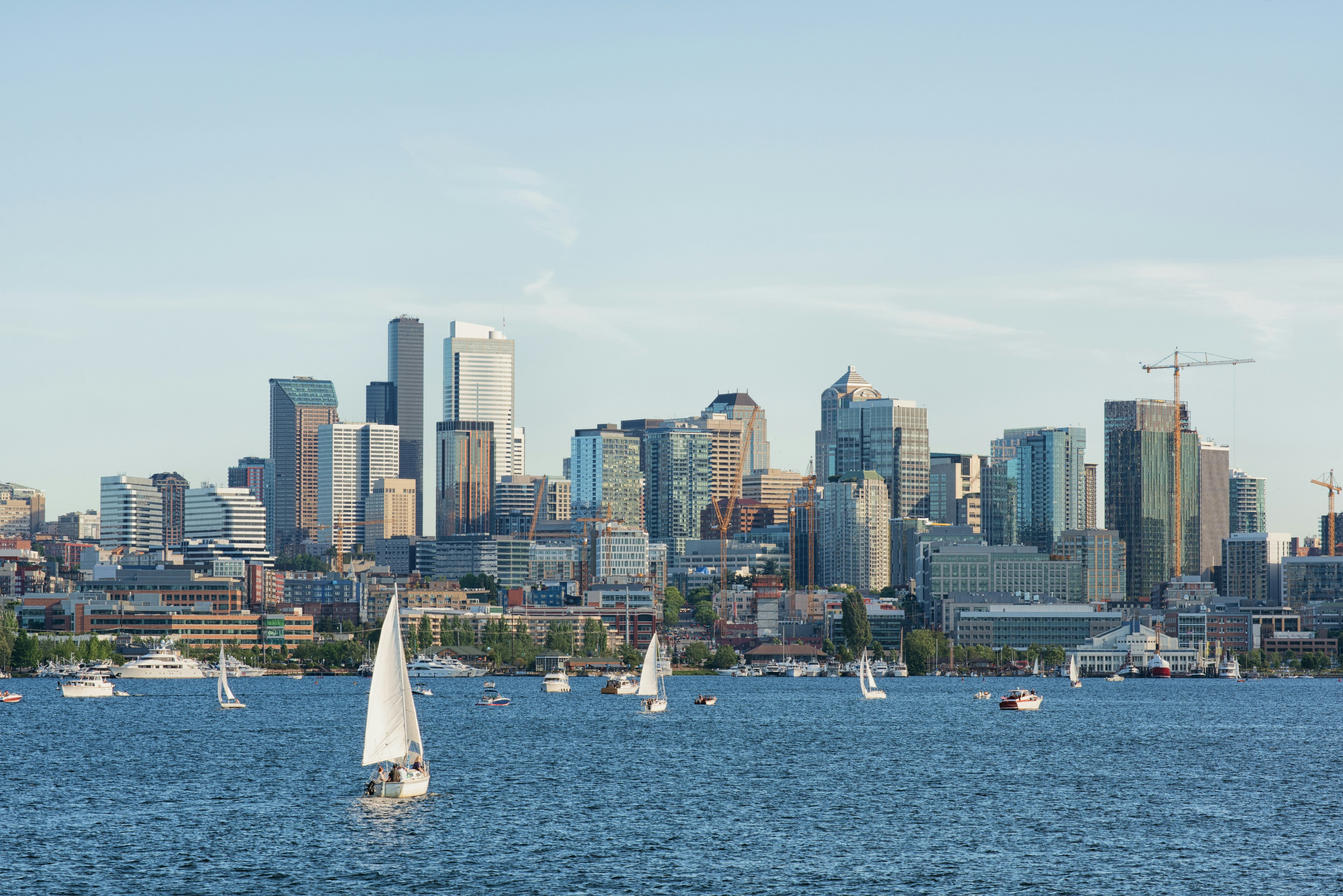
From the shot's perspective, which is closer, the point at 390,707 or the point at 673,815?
the point at 390,707

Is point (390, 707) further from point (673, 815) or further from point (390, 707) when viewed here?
point (673, 815)

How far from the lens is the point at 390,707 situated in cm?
9569

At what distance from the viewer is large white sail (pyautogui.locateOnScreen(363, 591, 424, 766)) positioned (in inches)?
3770

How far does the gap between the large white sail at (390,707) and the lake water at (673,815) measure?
3261 mm

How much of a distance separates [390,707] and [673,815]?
1590 centimetres

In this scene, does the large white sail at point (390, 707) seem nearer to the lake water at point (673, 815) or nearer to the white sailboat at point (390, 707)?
the white sailboat at point (390, 707)

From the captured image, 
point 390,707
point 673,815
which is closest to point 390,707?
point 390,707

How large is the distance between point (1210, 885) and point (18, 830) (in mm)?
54291

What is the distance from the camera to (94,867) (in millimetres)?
81062

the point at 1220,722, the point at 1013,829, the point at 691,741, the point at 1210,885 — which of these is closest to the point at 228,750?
the point at 691,741

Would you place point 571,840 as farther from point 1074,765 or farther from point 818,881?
point 1074,765

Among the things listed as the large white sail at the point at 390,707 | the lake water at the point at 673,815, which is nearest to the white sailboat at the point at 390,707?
the large white sail at the point at 390,707

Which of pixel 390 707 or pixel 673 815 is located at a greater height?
pixel 390 707

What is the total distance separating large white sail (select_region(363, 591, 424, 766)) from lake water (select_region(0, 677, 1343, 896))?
3261 millimetres
